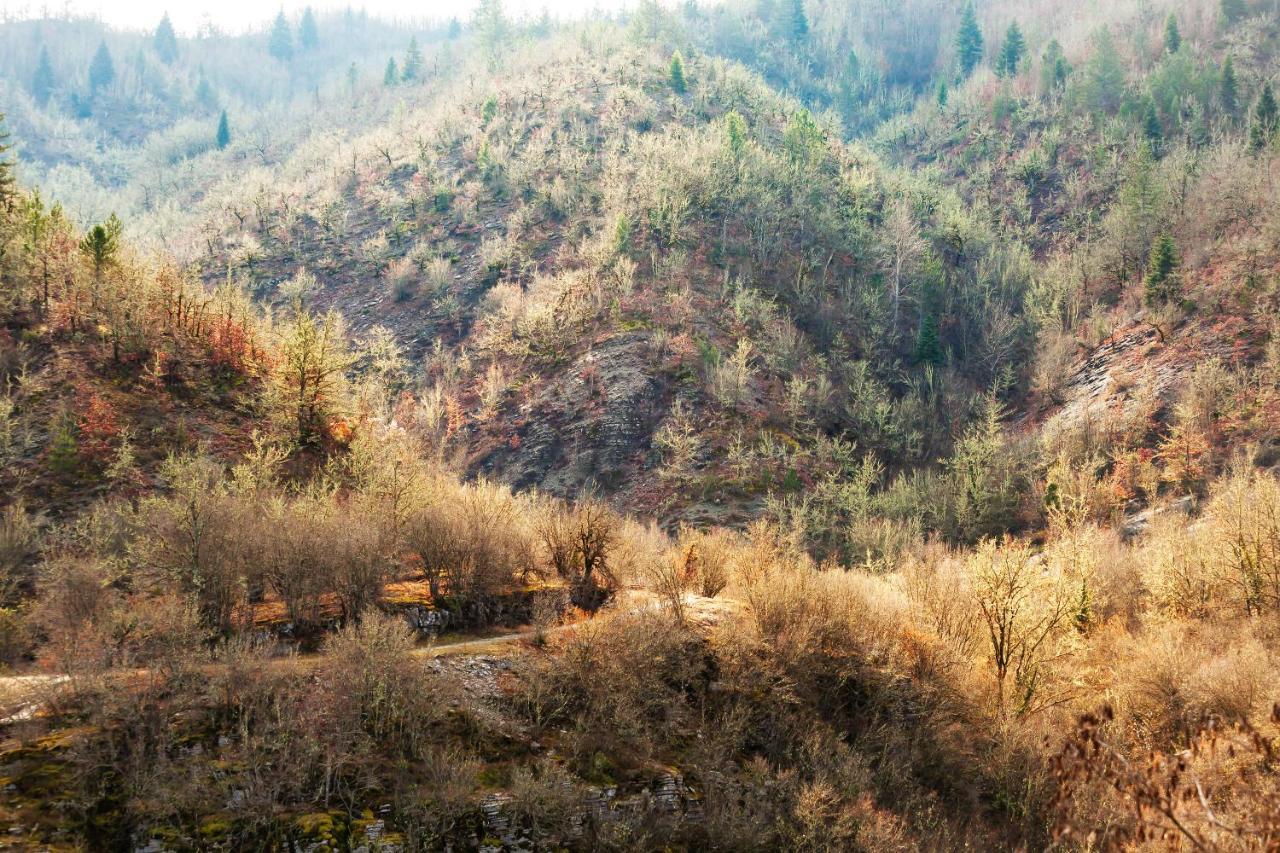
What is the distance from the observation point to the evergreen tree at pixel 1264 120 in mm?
78312

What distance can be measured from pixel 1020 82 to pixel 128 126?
157 m

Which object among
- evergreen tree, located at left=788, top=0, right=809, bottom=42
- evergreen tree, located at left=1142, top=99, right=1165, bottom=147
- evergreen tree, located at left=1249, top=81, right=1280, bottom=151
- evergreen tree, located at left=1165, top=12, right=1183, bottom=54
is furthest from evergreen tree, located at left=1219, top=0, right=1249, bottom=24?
evergreen tree, located at left=788, top=0, right=809, bottom=42

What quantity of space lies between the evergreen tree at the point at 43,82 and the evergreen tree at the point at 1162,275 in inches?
7494

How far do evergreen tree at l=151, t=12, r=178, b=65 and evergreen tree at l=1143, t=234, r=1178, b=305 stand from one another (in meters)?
201

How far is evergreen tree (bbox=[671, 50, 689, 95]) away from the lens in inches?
4222

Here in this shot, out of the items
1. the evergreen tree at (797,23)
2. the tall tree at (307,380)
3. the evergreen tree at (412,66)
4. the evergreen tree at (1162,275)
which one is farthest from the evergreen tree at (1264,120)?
the evergreen tree at (412,66)

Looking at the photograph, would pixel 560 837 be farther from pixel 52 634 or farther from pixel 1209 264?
pixel 1209 264

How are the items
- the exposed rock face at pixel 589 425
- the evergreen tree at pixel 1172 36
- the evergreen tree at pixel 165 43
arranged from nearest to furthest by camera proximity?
the exposed rock face at pixel 589 425
the evergreen tree at pixel 1172 36
the evergreen tree at pixel 165 43

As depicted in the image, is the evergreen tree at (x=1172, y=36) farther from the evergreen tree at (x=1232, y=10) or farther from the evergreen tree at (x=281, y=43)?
the evergreen tree at (x=281, y=43)

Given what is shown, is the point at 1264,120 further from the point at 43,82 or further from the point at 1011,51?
the point at 43,82

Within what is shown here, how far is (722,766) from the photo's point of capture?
23625 millimetres

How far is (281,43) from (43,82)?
170 ft

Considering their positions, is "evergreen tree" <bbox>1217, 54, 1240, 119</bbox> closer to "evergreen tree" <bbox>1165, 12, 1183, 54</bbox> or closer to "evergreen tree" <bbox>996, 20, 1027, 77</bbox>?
"evergreen tree" <bbox>1165, 12, 1183, 54</bbox>

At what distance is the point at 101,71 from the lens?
164500mm
